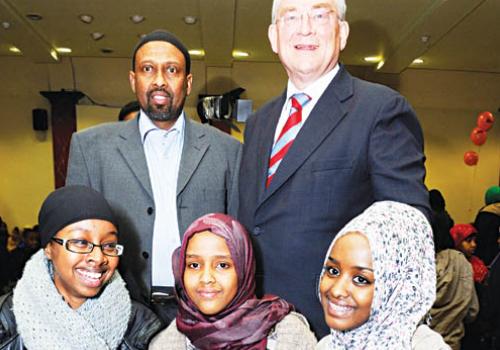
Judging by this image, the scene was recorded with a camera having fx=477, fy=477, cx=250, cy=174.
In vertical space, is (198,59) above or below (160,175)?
above

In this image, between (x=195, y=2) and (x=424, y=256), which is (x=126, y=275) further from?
(x=195, y=2)

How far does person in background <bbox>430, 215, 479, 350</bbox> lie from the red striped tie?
5.93ft

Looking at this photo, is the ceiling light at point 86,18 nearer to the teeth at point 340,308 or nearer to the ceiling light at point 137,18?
the ceiling light at point 137,18

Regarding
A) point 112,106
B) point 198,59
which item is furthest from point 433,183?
point 112,106

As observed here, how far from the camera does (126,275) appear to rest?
190 centimetres

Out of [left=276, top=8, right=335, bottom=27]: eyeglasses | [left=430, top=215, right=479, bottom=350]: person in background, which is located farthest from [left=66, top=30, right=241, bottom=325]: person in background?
[left=430, top=215, right=479, bottom=350]: person in background

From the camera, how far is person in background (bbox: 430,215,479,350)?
303 centimetres

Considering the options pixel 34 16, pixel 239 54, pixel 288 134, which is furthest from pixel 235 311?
pixel 239 54

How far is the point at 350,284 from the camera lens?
1245 millimetres

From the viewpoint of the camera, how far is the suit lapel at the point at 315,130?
1.52m

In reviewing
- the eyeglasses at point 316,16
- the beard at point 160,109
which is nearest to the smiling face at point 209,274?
the beard at point 160,109

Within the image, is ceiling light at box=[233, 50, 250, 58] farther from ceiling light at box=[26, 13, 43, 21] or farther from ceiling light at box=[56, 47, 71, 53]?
ceiling light at box=[26, 13, 43, 21]

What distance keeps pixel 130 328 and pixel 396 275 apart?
922 millimetres

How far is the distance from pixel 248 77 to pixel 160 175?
6303 millimetres
